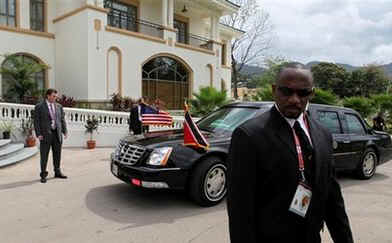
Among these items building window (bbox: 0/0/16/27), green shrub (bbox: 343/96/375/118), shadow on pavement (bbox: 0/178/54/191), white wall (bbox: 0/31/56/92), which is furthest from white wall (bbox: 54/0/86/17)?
green shrub (bbox: 343/96/375/118)

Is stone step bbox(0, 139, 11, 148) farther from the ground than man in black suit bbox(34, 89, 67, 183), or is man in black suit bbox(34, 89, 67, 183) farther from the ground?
man in black suit bbox(34, 89, 67, 183)

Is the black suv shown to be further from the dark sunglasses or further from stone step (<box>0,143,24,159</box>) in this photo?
stone step (<box>0,143,24,159</box>)

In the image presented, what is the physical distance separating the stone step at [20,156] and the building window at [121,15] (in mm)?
10143

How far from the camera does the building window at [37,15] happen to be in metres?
15.5

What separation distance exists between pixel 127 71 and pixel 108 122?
520 cm

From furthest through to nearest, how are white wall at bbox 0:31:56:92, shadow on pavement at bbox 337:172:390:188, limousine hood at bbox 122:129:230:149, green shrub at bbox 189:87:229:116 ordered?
white wall at bbox 0:31:56:92 < green shrub at bbox 189:87:229:116 < shadow on pavement at bbox 337:172:390:188 < limousine hood at bbox 122:129:230:149

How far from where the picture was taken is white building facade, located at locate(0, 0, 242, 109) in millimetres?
14531

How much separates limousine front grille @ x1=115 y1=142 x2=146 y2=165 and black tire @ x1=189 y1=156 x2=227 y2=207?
2.95 feet

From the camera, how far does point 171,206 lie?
4844 mm

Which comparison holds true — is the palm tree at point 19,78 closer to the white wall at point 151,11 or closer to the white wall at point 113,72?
the white wall at point 113,72

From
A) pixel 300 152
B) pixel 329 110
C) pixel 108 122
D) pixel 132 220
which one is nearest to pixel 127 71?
pixel 108 122

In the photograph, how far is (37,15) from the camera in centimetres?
1565

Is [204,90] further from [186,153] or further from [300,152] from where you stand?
[300,152]

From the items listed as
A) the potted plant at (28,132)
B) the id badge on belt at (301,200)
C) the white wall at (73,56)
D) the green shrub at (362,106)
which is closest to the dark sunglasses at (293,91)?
the id badge on belt at (301,200)
